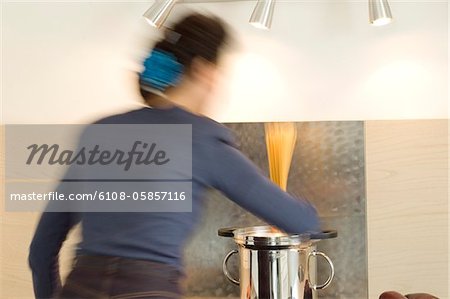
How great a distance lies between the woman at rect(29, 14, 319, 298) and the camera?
1.25 meters

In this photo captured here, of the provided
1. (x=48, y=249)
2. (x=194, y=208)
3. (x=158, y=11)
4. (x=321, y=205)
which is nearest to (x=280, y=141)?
(x=321, y=205)

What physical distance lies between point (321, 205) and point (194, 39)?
0.56 metres

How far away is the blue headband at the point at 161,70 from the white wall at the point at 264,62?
0.20ft

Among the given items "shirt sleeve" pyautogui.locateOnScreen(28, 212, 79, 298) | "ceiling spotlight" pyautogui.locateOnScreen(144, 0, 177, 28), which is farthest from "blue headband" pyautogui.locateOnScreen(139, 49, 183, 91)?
"shirt sleeve" pyautogui.locateOnScreen(28, 212, 79, 298)

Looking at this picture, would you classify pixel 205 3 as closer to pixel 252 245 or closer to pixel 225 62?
pixel 225 62

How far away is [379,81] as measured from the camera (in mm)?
1631

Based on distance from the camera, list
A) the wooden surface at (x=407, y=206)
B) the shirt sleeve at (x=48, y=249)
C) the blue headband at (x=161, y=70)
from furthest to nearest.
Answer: the wooden surface at (x=407, y=206), the blue headband at (x=161, y=70), the shirt sleeve at (x=48, y=249)

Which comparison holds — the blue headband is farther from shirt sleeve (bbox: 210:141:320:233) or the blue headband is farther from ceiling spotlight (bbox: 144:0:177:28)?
shirt sleeve (bbox: 210:141:320:233)

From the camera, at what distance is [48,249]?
53.9 inches

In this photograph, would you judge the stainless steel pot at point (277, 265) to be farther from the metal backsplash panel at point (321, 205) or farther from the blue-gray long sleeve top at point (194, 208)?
the metal backsplash panel at point (321, 205)

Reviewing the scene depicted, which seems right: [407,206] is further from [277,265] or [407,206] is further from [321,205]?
[277,265]

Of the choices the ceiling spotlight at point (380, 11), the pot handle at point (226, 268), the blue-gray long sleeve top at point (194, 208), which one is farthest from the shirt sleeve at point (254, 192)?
the ceiling spotlight at point (380, 11)

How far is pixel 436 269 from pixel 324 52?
0.66 meters

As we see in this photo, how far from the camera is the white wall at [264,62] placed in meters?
1.62
